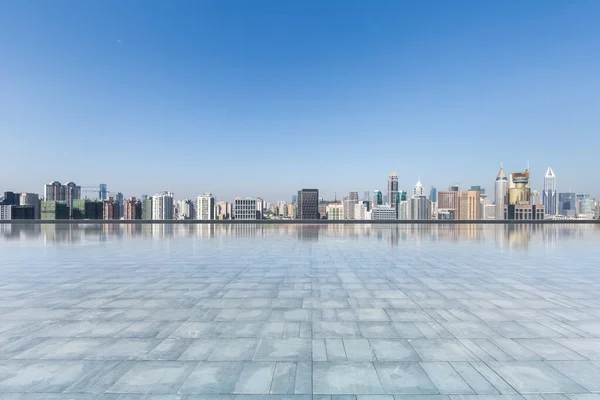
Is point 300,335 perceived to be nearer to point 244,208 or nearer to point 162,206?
point 244,208

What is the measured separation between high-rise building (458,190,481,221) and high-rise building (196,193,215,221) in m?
137

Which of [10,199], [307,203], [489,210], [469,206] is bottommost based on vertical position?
[489,210]

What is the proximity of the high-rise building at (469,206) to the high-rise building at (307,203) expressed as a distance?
3305 inches

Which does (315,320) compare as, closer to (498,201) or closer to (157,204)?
(157,204)

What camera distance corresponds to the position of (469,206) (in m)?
190

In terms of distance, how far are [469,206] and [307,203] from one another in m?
96.2

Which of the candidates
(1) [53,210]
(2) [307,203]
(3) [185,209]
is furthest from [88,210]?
(2) [307,203]

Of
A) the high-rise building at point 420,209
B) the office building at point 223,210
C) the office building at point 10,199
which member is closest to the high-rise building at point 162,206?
the office building at point 223,210

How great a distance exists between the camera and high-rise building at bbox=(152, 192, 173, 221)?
13138cm

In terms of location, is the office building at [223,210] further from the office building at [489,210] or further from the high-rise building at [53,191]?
the office building at [489,210]

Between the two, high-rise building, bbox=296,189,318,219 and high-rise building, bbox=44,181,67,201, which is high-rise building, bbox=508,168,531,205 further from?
high-rise building, bbox=44,181,67,201

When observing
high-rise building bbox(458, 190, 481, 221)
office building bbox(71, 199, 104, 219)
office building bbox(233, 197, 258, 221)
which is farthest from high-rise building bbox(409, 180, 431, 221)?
office building bbox(71, 199, 104, 219)

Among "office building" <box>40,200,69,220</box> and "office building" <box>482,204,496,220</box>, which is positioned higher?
"office building" <box>40,200,69,220</box>

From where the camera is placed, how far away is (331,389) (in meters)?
4.46
